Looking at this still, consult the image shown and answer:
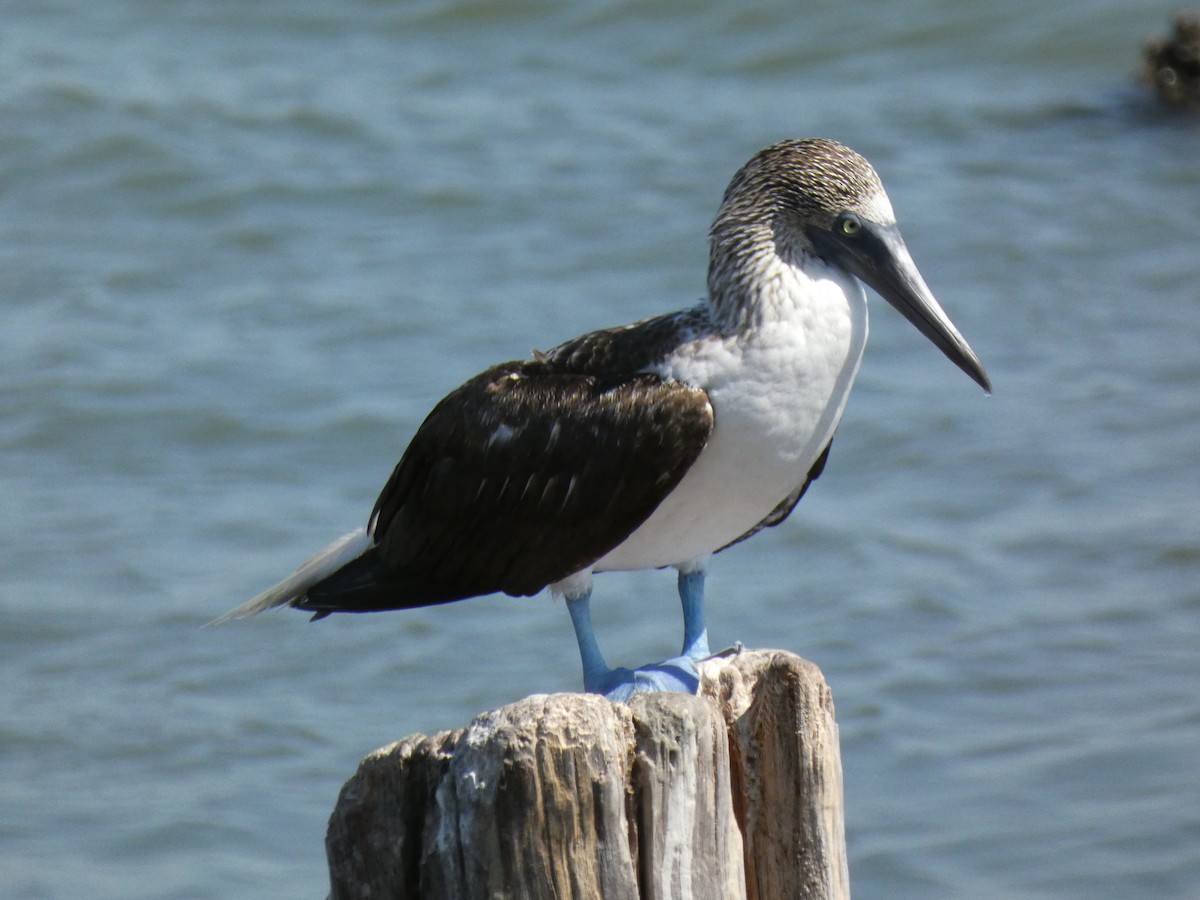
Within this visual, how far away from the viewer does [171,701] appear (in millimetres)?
8773

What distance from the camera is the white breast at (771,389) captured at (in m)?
5.07

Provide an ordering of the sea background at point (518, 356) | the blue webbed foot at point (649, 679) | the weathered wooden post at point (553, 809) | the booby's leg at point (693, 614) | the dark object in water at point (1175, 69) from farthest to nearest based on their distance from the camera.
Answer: the dark object in water at point (1175, 69)
the sea background at point (518, 356)
the booby's leg at point (693, 614)
the blue webbed foot at point (649, 679)
the weathered wooden post at point (553, 809)

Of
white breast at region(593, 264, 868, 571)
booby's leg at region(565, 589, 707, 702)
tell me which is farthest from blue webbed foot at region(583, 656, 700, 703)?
white breast at region(593, 264, 868, 571)

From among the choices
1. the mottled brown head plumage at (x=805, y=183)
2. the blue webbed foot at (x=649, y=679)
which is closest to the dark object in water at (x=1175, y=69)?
the mottled brown head plumage at (x=805, y=183)

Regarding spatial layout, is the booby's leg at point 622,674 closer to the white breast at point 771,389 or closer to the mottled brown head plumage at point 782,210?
the white breast at point 771,389

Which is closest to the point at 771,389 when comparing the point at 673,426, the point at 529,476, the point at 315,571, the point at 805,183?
the point at 673,426

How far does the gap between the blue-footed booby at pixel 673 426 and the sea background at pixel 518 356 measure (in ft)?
7.93

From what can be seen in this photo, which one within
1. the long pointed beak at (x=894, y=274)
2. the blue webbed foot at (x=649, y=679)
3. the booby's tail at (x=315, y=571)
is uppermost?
the long pointed beak at (x=894, y=274)

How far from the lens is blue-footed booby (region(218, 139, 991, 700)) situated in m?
5.09

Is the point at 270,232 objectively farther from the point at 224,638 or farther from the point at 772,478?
the point at 772,478

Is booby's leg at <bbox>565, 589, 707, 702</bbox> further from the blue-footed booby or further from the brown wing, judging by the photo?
the brown wing

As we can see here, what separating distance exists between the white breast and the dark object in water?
10.7m

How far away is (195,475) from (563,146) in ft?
16.6

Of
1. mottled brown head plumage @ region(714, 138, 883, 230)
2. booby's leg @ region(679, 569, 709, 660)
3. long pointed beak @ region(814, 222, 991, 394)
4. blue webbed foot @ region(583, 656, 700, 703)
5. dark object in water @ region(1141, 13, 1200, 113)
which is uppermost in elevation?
dark object in water @ region(1141, 13, 1200, 113)
